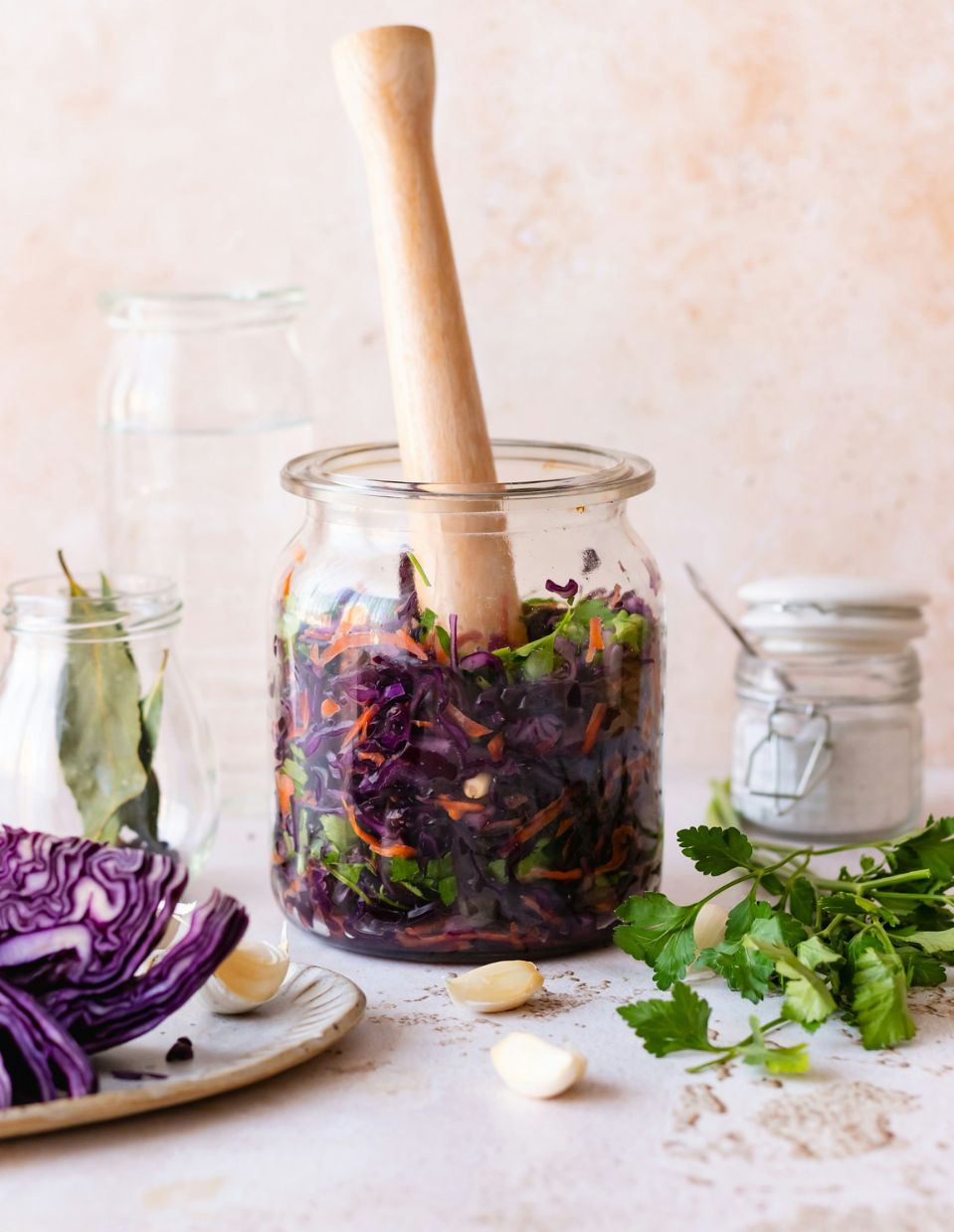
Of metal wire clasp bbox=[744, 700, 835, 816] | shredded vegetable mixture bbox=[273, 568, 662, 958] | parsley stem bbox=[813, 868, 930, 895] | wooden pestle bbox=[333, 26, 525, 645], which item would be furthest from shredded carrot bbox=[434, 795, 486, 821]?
metal wire clasp bbox=[744, 700, 835, 816]

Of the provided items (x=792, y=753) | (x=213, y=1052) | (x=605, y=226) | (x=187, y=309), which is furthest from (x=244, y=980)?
(x=605, y=226)

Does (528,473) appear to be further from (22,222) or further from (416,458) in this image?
(22,222)

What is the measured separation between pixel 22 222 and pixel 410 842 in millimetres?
782

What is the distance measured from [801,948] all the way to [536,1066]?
0.17m

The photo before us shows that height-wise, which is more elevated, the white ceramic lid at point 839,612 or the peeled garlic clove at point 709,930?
the white ceramic lid at point 839,612

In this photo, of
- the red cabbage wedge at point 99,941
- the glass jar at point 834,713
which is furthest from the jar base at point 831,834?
the red cabbage wedge at point 99,941

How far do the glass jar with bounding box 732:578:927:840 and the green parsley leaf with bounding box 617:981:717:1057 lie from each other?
1.41ft

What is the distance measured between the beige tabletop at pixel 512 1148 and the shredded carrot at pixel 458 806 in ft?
0.38

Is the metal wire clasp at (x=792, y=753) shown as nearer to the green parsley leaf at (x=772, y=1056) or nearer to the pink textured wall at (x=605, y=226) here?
the pink textured wall at (x=605, y=226)

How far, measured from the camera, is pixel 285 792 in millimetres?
983

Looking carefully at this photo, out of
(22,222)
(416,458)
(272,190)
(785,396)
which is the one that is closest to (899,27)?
(785,396)

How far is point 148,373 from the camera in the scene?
131 cm

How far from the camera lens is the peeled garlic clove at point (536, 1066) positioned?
2.51 ft

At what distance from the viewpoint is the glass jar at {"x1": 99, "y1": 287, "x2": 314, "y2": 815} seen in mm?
1304
